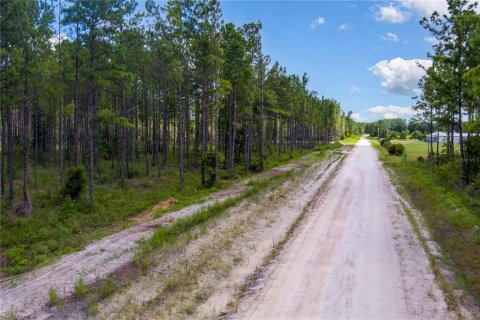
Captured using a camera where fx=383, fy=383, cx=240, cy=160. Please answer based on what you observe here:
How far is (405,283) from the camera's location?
9.52 metres

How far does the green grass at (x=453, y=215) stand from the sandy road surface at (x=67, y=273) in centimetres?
917

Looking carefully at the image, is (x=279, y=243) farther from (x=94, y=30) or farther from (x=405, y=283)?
(x=94, y=30)

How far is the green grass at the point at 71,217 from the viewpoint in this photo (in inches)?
497

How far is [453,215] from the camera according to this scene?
16.1 m

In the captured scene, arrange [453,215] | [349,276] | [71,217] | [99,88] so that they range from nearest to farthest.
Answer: [349,276], [453,215], [71,217], [99,88]

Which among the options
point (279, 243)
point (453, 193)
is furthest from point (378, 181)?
point (279, 243)

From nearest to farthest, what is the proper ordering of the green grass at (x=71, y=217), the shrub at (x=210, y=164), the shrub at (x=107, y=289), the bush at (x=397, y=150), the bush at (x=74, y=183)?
1. the shrub at (x=107, y=289)
2. the green grass at (x=71, y=217)
3. the bush at (x=74, y=183)
4. the shrub at (x=210, y=164)
5. the bush at (x=397, y=150)

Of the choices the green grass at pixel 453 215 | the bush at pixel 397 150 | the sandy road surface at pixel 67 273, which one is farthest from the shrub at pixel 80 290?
the bush at pixel 397 150

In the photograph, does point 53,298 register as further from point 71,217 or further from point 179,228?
point 71,217

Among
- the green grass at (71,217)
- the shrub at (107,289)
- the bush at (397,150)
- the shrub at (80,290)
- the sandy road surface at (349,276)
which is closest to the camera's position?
the sandy road surface at (349,276)

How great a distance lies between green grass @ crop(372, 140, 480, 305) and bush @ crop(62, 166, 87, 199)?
53.9ft

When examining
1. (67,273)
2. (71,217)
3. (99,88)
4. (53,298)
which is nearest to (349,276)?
(53,298)

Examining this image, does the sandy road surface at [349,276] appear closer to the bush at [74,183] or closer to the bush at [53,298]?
the bush at [53,298]

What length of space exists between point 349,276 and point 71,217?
41.2 feet
